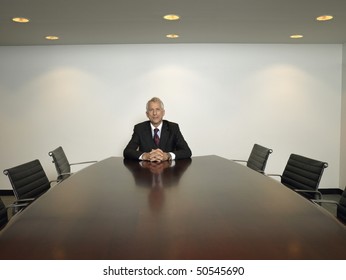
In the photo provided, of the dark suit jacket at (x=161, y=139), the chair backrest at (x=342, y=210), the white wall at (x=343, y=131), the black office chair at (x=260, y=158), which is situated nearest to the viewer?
the chair backrest at (x=342, y=210)

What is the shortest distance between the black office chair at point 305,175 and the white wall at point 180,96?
2142 millimetres

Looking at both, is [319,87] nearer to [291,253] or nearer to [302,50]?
[302,50]

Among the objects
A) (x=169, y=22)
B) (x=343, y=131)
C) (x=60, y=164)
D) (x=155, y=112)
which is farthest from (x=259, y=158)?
(x=343, y=131)

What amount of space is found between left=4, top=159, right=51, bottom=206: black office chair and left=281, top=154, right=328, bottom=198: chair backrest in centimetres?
186

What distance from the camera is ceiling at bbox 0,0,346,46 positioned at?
2.70 meters

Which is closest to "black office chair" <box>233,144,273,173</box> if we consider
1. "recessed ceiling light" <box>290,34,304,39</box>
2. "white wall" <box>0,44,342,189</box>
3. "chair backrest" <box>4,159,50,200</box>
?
"white wall" <box>0,44,342,189</box>

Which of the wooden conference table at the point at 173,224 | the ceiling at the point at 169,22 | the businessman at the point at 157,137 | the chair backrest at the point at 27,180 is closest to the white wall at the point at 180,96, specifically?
the ceiling at the point at 169,22

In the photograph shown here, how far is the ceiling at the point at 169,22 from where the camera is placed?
2.70 m

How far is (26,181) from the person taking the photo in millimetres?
2285

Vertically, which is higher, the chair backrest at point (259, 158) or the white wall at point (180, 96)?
the white wall at point (180, 96)

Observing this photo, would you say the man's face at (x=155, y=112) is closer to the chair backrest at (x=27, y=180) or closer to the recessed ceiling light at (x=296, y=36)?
the chair backrest at (x=27, y=180)

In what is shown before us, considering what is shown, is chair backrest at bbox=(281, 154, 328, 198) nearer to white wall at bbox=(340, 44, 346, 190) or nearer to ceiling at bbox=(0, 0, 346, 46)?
ceiling at bbox=(0, 0, 346, 46)

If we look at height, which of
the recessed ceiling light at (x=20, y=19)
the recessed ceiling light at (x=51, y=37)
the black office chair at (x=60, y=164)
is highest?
the recessed ceiling light at (x=51, y=37)
